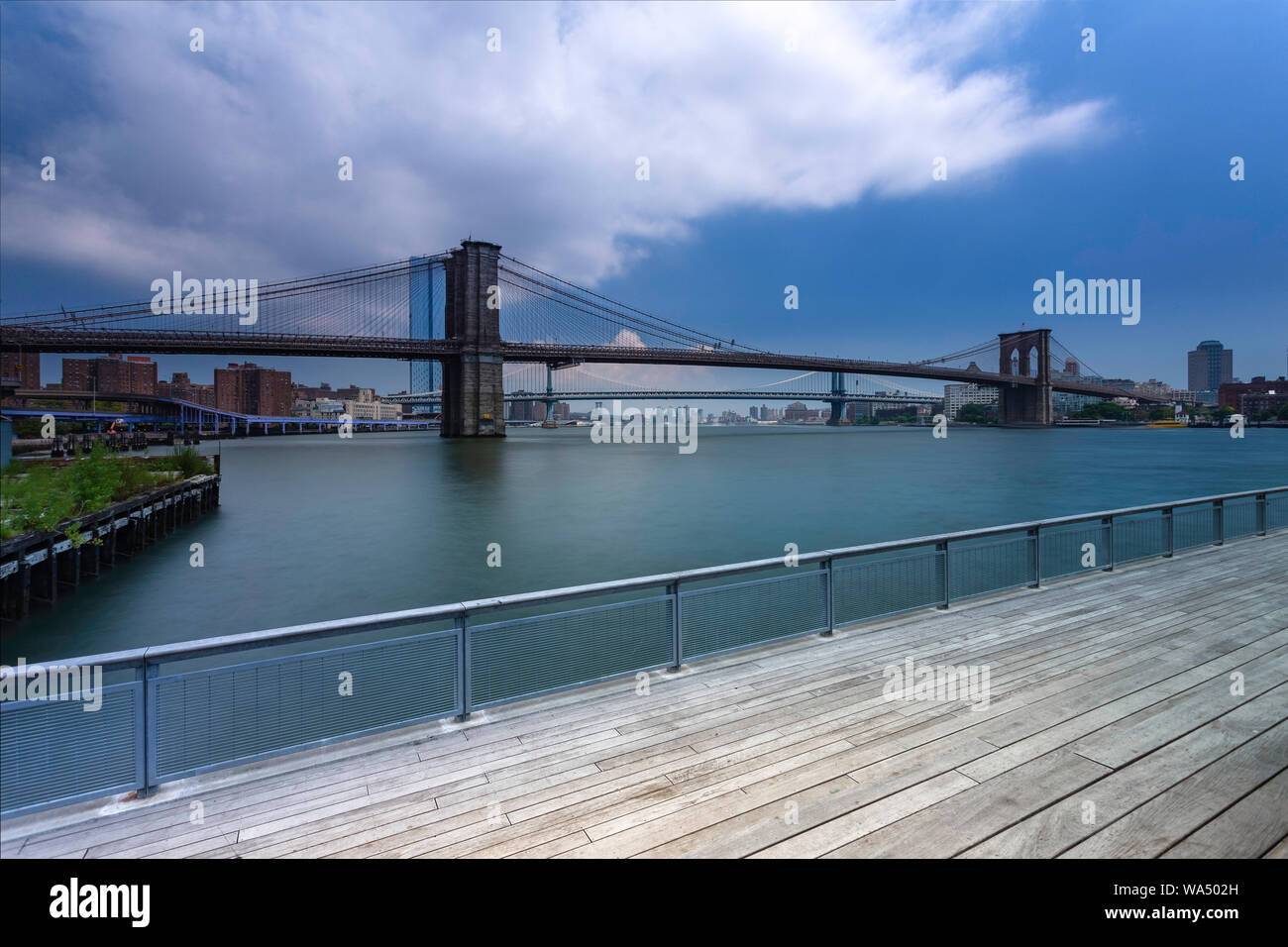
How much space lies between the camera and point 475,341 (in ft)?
226

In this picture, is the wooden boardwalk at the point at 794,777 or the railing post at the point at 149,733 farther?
the railing post at the point at 149,733

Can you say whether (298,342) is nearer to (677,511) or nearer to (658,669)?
(677,511)

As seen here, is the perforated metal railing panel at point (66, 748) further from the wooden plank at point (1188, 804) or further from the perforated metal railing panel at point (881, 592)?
the perforated metal railing panel at point (881, 592)

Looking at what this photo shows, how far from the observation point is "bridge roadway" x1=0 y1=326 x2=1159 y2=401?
4938cm

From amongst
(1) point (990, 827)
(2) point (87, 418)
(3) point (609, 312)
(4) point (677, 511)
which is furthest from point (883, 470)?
(2) point (87, 418)

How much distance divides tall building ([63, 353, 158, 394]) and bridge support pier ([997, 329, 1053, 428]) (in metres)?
111

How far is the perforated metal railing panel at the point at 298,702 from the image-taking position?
3594 millimetres

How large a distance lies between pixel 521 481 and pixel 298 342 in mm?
32494

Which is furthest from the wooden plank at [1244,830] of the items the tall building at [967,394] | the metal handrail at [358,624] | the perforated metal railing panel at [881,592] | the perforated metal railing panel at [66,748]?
the tall building at [967,394]

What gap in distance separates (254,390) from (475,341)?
15000cm

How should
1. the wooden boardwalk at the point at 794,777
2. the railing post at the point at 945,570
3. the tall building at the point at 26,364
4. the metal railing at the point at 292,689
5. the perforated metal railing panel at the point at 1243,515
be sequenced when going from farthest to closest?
1. the tall building at the point at 26,364
2. the perforated metal railing panel at the point at 1243,515
3. the railing post at the point at 945,570
4. the metal railing at the point at 292,689
5. the wooden boardwalk at the point at 794,777

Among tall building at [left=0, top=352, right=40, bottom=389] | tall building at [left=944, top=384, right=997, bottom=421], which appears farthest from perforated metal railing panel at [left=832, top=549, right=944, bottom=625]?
tall building at [left=944, top=384, right=997, bottom=421]

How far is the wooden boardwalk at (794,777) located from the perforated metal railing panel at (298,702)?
0.85 feet
